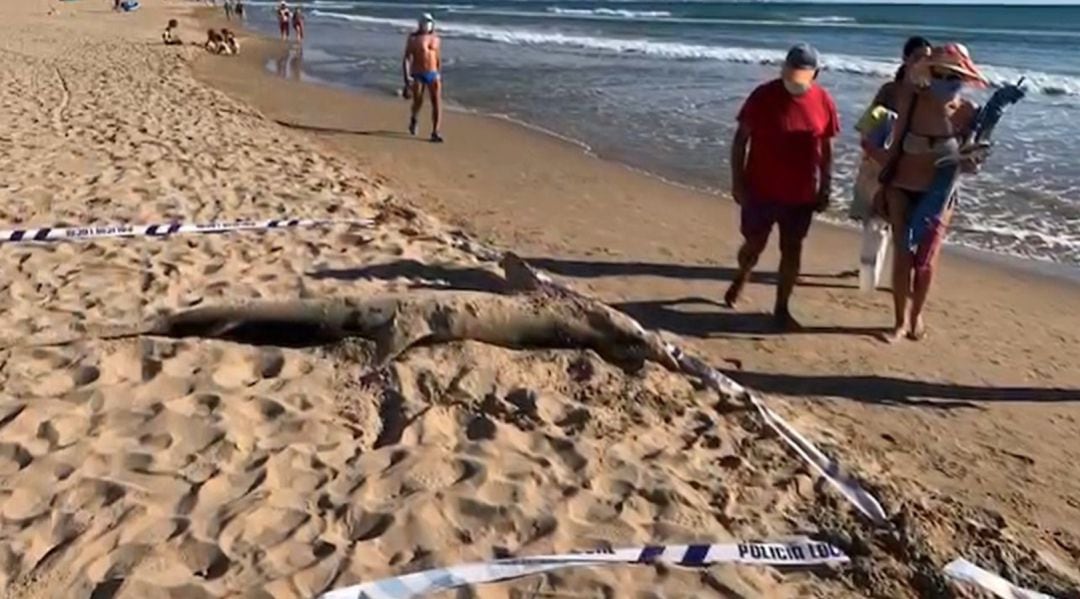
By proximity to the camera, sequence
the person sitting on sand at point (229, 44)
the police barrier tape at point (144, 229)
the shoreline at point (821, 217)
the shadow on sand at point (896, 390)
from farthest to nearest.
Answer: the person sitting on sand at point (229, 44), the shoreline at point (821, 217), the police barrier tape at point (144, 229), the shadow on sand at point (896, 390)

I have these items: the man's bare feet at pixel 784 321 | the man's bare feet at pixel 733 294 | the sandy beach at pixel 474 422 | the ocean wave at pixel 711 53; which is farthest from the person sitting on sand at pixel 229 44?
the man's bare feet at pixel 784 321

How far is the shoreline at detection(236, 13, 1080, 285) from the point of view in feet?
27.9

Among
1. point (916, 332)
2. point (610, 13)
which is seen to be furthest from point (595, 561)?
point (610, 13)

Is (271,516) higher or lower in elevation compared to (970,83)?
lower

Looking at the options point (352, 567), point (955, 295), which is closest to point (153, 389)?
point (352, 567)

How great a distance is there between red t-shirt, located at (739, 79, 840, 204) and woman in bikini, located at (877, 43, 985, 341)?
39 centimetres

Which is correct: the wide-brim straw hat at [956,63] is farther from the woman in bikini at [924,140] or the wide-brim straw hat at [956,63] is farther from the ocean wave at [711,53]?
the ocean wave at [711,53]

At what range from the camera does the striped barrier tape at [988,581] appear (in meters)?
3.48

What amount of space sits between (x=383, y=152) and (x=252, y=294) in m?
7.20

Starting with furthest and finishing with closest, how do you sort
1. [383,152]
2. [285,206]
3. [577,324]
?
[383,152] → [285,206] → [577,324]

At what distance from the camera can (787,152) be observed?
19.4 ft

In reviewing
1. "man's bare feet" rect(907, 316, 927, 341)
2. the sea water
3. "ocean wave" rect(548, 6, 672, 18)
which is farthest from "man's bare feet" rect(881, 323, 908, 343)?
"ocean wave" rect(548, 6, 672, 18)

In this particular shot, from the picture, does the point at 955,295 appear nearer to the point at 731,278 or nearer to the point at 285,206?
the point at 731,278

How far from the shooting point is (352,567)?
3.41 meters
